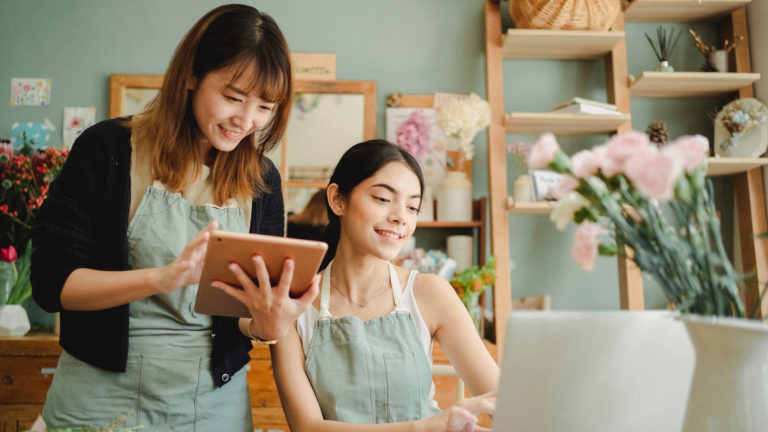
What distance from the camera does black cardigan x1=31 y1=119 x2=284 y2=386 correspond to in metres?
1.10

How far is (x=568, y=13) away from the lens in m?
2.71

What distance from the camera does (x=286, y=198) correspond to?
2.91 meters

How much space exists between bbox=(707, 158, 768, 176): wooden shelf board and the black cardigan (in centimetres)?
252

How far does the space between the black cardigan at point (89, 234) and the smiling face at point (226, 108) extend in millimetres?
181

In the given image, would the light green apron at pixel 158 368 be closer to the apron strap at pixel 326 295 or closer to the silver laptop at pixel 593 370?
the apron strap at pixel 326 295

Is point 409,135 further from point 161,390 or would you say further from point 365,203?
point 161,390

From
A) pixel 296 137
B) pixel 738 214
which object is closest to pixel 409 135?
pixel 296 137

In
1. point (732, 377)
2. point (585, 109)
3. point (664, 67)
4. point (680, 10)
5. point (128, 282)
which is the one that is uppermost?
point (680, 10)

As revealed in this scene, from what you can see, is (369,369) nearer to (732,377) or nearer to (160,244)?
(160,244)

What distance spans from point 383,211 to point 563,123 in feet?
5.51

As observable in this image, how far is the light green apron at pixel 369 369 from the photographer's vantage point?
4.33 feet

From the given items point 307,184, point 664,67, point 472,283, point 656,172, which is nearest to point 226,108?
point 656,172

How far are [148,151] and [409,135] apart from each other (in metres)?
1.82

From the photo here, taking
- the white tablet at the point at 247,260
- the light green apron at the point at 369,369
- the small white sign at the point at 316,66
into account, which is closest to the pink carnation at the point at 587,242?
the white tablet at the point at 247,260
